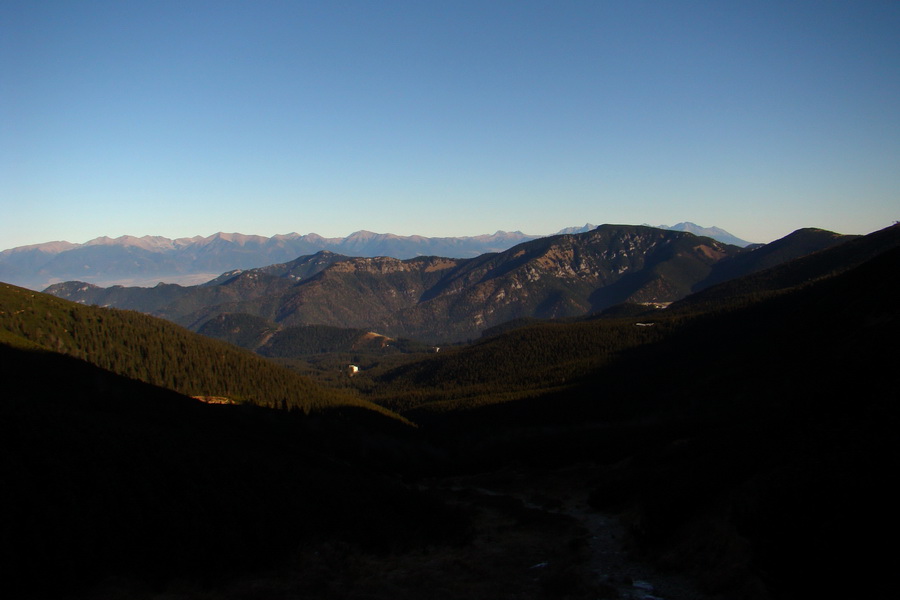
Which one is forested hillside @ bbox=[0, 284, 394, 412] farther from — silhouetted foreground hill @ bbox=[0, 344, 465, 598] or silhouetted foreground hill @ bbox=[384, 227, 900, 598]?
silhouetted foreground hill @ bbox=[0, 344, 465, 598]

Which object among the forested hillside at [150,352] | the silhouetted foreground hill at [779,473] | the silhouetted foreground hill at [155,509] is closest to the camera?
the silhouetted foreground hill at [779,473]

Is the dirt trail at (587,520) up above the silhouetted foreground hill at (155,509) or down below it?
below

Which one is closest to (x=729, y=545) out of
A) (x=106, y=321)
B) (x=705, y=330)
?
(x=106, y=321)

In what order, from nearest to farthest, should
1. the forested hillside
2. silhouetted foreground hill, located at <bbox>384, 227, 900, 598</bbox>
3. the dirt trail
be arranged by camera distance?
silhouetted foreground hill, located at <bbox>384, 227, 900, 598</bbox> → the dirt trail → the forested hillside

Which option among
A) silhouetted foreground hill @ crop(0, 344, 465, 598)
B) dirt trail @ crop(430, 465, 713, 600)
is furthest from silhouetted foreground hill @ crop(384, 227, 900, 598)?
silhouetted foreground hill @ crop(0, 344, 465, 598)

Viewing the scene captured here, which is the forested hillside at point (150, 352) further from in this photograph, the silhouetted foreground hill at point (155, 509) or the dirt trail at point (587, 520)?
the silhouetted foreground hill at point (155, 509)

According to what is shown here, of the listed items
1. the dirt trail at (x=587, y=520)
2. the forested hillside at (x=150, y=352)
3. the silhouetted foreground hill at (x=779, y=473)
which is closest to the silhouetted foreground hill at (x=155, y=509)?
the dirt trail at (x=587, y=520)

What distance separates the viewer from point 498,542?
101 feet

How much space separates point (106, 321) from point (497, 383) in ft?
400

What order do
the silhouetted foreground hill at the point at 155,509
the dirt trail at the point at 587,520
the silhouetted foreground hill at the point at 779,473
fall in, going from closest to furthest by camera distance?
the silhouetted foreground hill at the point at 779,473, the dirt trail at the point at 587,520, the silhouetted foreground hill at the point at 155,509

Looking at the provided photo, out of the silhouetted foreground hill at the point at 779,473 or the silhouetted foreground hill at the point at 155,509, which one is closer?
the silhouetted foreground hill at the point at 779,473

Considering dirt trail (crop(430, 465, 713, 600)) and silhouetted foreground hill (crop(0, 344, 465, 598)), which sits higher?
silhouetted foreground hill (crop(0, 344, 465, 598))

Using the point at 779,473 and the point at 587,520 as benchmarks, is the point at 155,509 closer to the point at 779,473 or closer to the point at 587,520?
the point at 587,520

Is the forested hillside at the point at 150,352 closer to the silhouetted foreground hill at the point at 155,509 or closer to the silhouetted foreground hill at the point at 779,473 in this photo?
the silhouetted foreground hill at the point at 779,473
